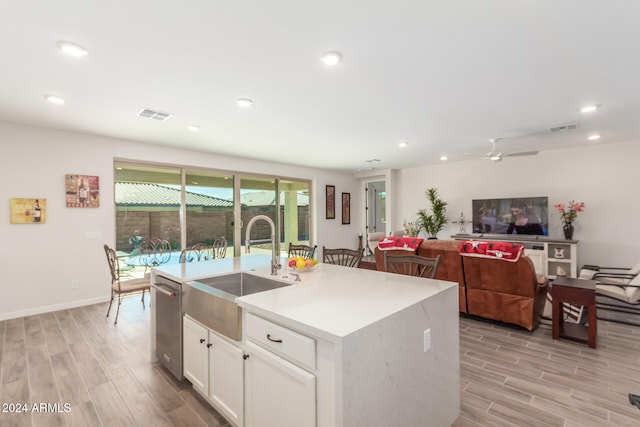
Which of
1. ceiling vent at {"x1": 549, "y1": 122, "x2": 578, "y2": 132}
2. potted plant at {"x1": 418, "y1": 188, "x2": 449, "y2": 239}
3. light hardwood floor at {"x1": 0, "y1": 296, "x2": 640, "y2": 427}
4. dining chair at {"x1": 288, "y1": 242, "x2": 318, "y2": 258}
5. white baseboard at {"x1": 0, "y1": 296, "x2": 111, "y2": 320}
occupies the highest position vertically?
ceiling vent at {"x1": 549, "y1": 122, "x2": 578, "y2": 132}

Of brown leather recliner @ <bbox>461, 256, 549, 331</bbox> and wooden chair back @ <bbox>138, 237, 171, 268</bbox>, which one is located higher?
wooden chair back @ <bbox>138, 237, 171, 268</bbox>

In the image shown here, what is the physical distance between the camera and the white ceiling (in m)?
1.81

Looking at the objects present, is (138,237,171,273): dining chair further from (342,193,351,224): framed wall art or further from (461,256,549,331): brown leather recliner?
(342,193,351,224): framed wall art

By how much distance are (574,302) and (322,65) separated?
10.9ft

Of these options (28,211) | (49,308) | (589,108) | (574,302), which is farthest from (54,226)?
(589,108)

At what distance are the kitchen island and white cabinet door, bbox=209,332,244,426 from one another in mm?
14

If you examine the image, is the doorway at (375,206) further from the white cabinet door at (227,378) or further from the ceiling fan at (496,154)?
the white cabinet door at (227,378)

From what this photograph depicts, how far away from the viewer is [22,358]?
2746 millimetres

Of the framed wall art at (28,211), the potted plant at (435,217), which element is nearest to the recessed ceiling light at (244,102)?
the framed wall art at (28,211)

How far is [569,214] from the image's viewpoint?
18.3ft

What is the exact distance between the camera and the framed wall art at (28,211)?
390 cm

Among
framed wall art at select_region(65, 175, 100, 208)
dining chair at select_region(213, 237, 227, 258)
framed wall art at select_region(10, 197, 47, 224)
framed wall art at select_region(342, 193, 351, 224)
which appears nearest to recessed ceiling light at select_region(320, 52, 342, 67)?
dining chair at select_region(213, 237, 227, 258)

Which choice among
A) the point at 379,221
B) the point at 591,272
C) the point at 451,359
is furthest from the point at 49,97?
the point at 379,221

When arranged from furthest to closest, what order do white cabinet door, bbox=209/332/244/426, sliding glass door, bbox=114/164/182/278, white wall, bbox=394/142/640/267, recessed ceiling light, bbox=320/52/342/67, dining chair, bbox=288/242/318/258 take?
white wall, bbox=394/142/640/267
sliding glass door, bbox=114/164/182/278
dining chair, bbox=288/242/318/258
recessed ceiling light, bbox=320/52/342/67
white cabinet door, bbox=209/332/244/426
